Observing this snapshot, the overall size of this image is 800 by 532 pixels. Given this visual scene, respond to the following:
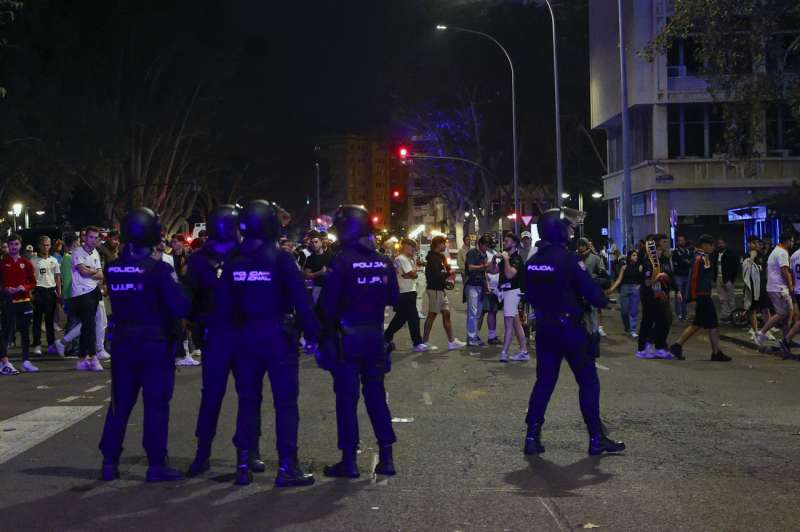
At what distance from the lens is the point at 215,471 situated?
7684 mm

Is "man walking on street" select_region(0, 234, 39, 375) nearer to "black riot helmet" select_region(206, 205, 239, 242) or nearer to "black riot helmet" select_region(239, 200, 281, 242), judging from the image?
"black riot helmet" select_region(206, 205, 239, 242)

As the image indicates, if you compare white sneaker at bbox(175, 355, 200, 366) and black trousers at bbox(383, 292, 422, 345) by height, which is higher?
black trousers at bbox(383, 292, 422, 345)

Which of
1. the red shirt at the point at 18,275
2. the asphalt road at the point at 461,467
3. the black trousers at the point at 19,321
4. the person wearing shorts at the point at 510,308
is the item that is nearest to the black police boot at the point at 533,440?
the asphalt road at the point at 461,467

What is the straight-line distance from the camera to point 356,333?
295 inches

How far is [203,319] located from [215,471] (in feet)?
3.58

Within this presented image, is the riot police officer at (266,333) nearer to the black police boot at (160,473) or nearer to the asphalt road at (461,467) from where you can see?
the asphalt road at (461,467)

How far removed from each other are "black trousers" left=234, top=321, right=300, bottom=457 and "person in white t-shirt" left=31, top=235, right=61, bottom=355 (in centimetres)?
1095

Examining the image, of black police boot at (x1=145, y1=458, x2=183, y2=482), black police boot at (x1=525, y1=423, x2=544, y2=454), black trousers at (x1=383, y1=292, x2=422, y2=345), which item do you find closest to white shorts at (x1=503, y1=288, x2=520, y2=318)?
black trousers at (x1=383, y1=292, x2=422, y2=345)

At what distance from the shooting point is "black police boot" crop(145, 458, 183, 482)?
7.36 meters

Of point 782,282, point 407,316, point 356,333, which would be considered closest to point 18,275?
point 407,316

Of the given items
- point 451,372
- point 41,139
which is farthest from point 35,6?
point 451,372

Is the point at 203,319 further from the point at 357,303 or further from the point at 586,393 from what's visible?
the point at 586,393

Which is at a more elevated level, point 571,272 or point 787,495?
point 571,272

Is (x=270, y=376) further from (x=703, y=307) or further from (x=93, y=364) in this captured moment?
(x=703, y=307)
